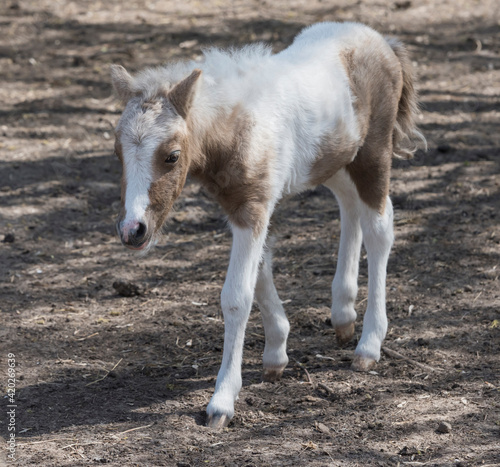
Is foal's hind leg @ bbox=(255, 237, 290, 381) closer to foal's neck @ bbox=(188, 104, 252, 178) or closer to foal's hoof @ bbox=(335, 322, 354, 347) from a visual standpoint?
foal's hoof @ bbox=(335, 322, 354, 347)

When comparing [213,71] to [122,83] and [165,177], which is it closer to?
[122,83]

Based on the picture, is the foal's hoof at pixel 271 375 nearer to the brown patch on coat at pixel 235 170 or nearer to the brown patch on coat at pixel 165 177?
the brown patch on coat at pixel 235 170

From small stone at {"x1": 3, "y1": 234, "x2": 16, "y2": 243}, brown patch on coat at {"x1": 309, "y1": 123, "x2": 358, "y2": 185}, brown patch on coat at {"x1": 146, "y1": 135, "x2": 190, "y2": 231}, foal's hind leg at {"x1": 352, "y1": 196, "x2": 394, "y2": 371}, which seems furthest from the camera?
small stone at {"x1": 3, "y1": 234, "x2": 16, "y2": 243}

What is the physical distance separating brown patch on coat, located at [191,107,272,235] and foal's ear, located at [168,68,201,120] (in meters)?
0.21

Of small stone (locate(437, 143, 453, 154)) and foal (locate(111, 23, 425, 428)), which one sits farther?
small stone (locate(437, 143, 453, 154))

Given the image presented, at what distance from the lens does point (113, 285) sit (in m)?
5.54

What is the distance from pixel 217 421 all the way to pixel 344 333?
1.31 meters

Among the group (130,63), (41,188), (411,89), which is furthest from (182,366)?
(130,63)

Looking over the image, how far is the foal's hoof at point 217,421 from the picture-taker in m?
3.92

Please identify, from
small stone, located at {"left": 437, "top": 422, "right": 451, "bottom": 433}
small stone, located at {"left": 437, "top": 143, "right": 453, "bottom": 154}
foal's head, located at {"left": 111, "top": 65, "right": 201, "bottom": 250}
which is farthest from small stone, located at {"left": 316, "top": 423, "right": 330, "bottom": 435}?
small stone, located at {"left": 437, "top": 143, "right": 453, "bottom": 154}

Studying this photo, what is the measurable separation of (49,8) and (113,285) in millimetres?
6634

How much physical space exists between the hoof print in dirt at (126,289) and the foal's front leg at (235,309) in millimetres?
1661

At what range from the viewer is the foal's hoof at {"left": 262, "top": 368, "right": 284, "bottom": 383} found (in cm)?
450

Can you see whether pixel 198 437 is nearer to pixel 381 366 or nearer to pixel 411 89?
pixel 381 366
